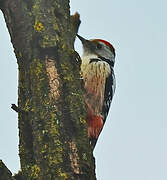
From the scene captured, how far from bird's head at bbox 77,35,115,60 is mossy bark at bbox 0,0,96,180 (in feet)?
8.58

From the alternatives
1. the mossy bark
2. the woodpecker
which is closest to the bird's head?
the woodpecker

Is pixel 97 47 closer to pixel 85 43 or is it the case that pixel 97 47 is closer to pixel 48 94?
pixel 85 43

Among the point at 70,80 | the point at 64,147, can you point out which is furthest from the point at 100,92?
the point at 64,147

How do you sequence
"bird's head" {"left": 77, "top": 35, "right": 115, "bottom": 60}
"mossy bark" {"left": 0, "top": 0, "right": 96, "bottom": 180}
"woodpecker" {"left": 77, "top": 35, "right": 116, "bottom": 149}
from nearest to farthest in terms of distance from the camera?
"mossy bark" {"left": 0, "top": 0, "right": 96, "bottom": 180} → "woodpecker" {"left": 77, "top": 35, "right": 116, "bottom": 149} → "bird's head" {"left": 77, "top": 35, "right": 115, "bottom": 60}

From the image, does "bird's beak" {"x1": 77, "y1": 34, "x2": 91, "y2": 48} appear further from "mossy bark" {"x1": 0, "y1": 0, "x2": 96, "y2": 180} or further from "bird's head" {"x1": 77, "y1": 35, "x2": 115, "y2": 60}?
"mossy bark" {"x1": 0, "y1": 0, "x2": 96, "y2": 180}

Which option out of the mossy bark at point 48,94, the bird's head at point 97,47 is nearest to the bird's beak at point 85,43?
the bird's head at point 97,47

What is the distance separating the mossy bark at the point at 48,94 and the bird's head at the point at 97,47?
8.58ft

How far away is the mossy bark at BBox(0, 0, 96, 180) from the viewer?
2369 millimetres

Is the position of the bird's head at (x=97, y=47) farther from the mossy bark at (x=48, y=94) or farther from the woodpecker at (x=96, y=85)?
the mossy bark at (x=48, y=94)

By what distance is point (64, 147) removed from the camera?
2.38 metres

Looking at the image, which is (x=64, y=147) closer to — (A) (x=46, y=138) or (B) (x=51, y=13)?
(A) (x=46, y=138)

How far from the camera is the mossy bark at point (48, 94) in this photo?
2.37 m

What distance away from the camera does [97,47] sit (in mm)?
5828

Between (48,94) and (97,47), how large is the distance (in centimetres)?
334
